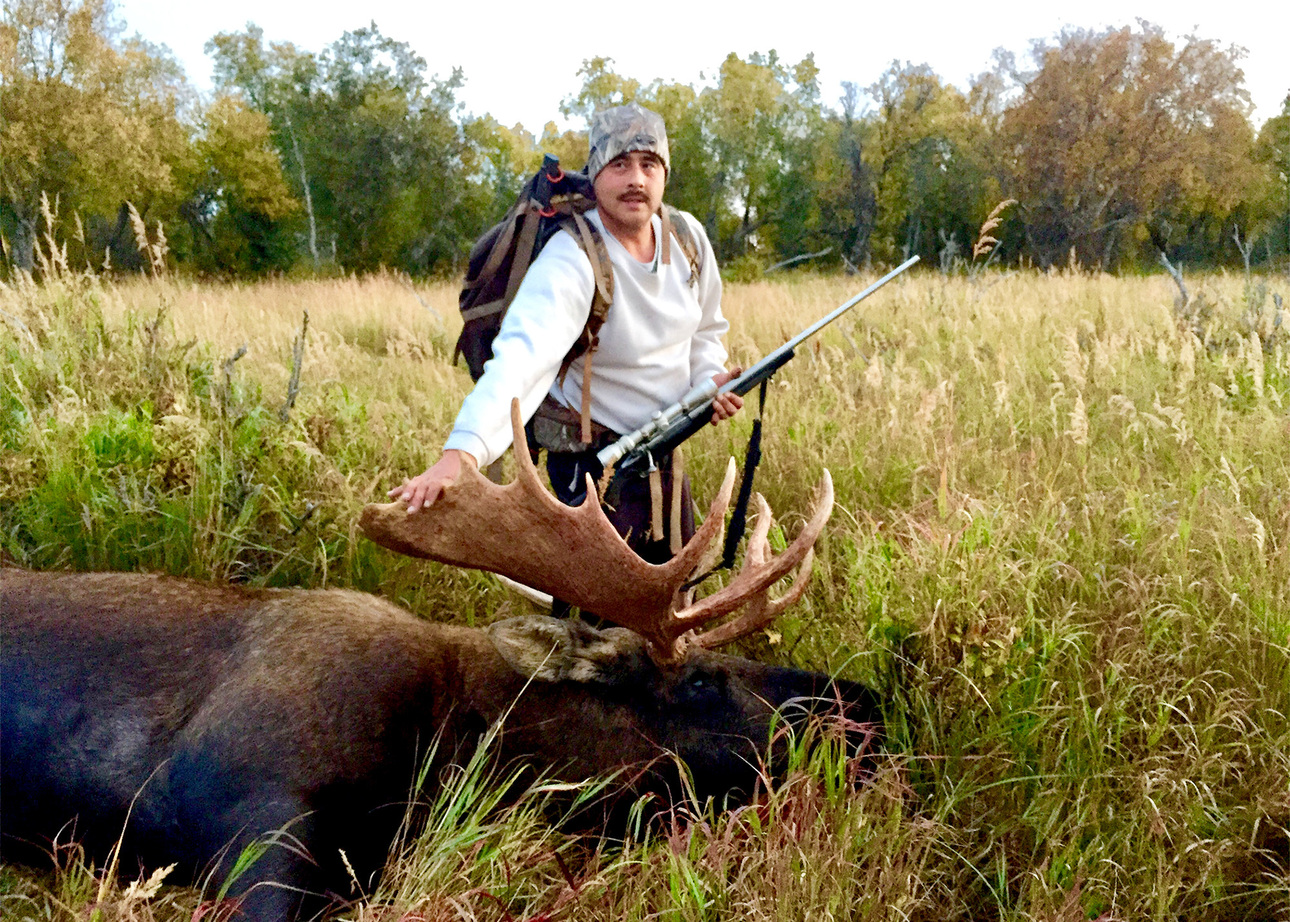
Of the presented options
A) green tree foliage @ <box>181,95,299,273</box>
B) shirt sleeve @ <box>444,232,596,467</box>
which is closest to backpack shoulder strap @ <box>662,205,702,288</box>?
shirt sleeve @ <box>444,232,596,467</box>

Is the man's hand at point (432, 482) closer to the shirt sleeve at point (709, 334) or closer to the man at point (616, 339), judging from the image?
the man at point (616, 339)

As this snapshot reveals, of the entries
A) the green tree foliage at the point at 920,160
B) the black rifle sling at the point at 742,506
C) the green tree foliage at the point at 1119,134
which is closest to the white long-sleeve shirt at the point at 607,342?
the black rifle sling at the point at 742,506

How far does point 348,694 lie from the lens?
2504mm

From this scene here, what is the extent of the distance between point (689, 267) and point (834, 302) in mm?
6690

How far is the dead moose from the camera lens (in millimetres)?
2342

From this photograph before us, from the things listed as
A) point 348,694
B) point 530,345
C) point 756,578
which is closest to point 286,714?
point 348,694

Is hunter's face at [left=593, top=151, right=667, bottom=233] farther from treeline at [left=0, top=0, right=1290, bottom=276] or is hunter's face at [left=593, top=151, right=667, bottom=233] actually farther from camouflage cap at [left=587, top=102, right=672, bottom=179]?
treeline at [left=0, top=0, right=1290, bottom=276]

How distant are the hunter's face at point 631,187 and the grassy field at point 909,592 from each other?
1.31 metres

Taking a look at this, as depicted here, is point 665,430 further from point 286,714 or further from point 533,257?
point 286,714

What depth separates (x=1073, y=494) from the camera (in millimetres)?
3766

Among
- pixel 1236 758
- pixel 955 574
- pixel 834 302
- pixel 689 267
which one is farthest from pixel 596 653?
pixel 834 302

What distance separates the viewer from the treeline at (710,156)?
27.0 m

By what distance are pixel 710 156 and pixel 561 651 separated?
38.1 m

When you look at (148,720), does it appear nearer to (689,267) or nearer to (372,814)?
(372,814)
